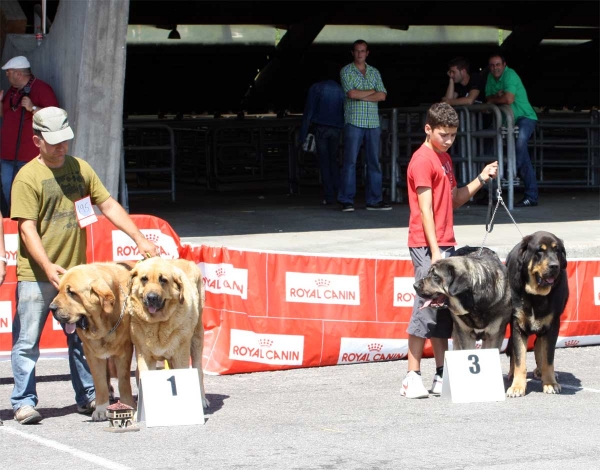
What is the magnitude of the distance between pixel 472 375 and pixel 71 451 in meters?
2.64

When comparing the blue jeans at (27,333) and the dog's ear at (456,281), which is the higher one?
the dog's ear at (456,281)

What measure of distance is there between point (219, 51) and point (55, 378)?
1559 cm

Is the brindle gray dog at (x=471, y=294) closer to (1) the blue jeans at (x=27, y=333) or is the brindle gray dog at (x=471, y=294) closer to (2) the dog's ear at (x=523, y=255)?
(2) the dog's ear at (x=523, y=255)

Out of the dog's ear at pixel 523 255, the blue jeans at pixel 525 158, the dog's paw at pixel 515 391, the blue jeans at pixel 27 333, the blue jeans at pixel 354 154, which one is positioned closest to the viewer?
the blue jeans at pixel 27 333

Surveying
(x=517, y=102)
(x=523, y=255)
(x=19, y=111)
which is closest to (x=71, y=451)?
(x=523, y=255)

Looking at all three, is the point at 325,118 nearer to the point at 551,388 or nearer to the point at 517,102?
the point at 517,102

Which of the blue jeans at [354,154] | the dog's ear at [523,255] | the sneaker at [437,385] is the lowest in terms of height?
the sneaker at [437,385]

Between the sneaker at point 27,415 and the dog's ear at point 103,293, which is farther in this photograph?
the sneaker at point 27,415

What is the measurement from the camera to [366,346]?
341 inches

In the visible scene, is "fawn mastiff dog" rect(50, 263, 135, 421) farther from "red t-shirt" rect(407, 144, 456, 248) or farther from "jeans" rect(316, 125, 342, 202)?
"jeans" rect(316, 125, 342, 202)

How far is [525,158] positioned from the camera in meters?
14.2

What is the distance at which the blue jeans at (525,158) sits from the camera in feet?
46.6

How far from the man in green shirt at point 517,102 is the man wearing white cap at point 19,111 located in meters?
6.15

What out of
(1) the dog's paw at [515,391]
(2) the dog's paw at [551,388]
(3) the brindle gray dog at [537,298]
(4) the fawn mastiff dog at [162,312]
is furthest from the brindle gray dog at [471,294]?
(4) the fawn mastiff dog at [162,312]
